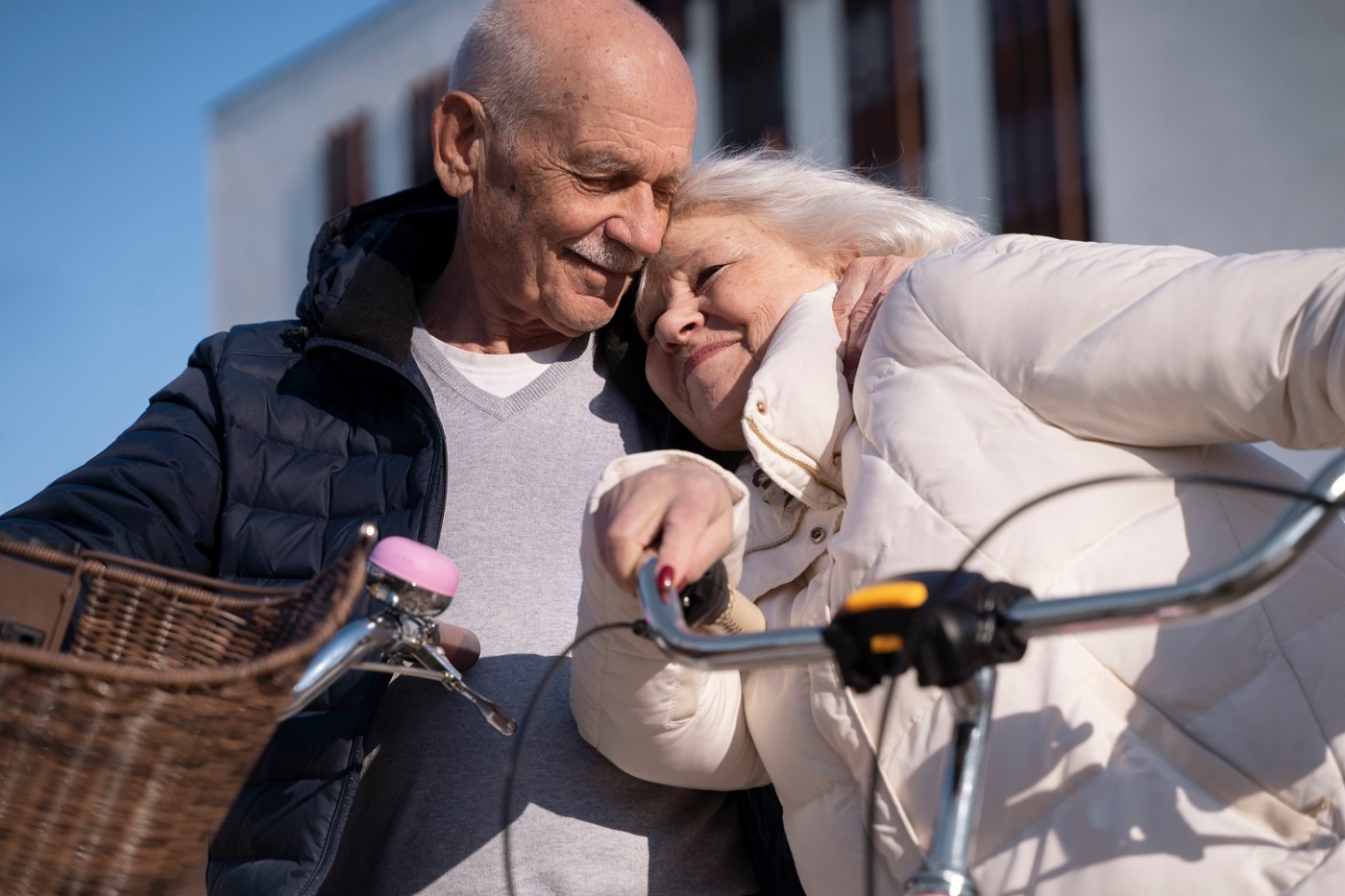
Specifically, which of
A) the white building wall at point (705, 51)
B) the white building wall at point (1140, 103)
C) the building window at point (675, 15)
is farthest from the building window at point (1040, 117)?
the building window at point (675, 15)

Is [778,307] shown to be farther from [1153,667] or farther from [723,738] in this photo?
[1153,667]

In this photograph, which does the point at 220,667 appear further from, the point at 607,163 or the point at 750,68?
the point at 750,68

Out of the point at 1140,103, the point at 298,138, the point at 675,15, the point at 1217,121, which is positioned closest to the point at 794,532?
the point at 1217,121

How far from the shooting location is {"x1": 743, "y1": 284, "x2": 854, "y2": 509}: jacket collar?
2080mm

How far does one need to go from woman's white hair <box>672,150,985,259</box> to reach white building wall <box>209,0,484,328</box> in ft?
53.4

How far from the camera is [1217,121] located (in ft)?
37.4

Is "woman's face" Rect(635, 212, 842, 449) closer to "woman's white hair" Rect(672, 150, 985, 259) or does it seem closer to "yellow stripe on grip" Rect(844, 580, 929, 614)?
"woman's white hair" Rect(672, 150, 985, 259)

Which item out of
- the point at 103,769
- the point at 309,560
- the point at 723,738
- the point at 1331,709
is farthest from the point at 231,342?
the point at 1331,709

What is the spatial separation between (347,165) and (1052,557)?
19.7 m

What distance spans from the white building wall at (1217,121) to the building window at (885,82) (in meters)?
2.22

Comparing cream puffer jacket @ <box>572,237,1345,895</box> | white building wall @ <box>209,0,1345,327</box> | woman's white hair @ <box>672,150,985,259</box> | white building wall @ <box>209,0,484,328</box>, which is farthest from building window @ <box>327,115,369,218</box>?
cream puffer jacket @ <box>572,237,1345,895</box>

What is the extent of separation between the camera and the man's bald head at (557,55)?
9.62 ft

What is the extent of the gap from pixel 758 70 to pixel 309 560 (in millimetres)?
13994

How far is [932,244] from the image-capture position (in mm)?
2623
